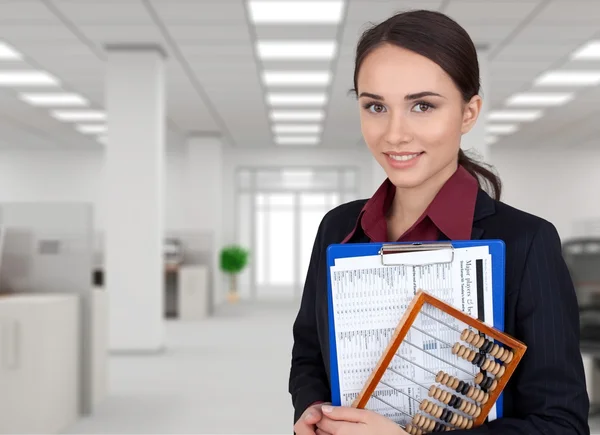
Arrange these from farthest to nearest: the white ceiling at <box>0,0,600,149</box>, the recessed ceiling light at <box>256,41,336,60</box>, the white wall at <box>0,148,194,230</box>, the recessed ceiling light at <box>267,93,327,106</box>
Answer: the white wall at <box>0,148,194,230</box>, the recessed ceiling light at <box>267,93,327,106</box>, the recessed ceiling light at <box>256,41,336,60</box>, the white ceiling at <box>0,0,600,149</box>

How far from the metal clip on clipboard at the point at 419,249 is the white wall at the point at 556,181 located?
1558cm

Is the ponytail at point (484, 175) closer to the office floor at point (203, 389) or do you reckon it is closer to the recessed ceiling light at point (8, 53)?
the office floor at point (203, 389)

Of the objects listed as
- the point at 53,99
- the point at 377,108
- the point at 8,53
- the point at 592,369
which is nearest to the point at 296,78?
the point at 8,53

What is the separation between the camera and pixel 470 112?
1052mm

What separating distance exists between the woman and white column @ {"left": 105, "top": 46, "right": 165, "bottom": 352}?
6.74 m

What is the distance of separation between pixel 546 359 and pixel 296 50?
23.2 feet

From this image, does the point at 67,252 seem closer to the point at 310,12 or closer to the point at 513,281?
the point at 310,12

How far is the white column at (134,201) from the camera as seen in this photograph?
7602mm

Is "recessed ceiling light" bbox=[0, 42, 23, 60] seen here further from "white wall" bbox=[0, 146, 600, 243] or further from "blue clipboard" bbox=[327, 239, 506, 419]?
"white wall" bbox=[0, 146, 600, 243]

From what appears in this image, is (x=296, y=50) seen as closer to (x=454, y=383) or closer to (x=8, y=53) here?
(x=8, y=53)

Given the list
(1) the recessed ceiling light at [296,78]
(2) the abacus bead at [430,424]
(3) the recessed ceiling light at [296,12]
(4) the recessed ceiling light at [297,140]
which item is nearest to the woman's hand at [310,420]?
(2) the abacus bead at [430,424]

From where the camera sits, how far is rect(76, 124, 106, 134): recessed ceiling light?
12.7 m

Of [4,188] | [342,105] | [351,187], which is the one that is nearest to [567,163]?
[351,187]

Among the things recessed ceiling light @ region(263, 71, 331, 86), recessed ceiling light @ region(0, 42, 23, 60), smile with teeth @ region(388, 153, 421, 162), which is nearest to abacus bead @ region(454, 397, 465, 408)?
smile with teeth @ region(388, 153, 421, 162)
